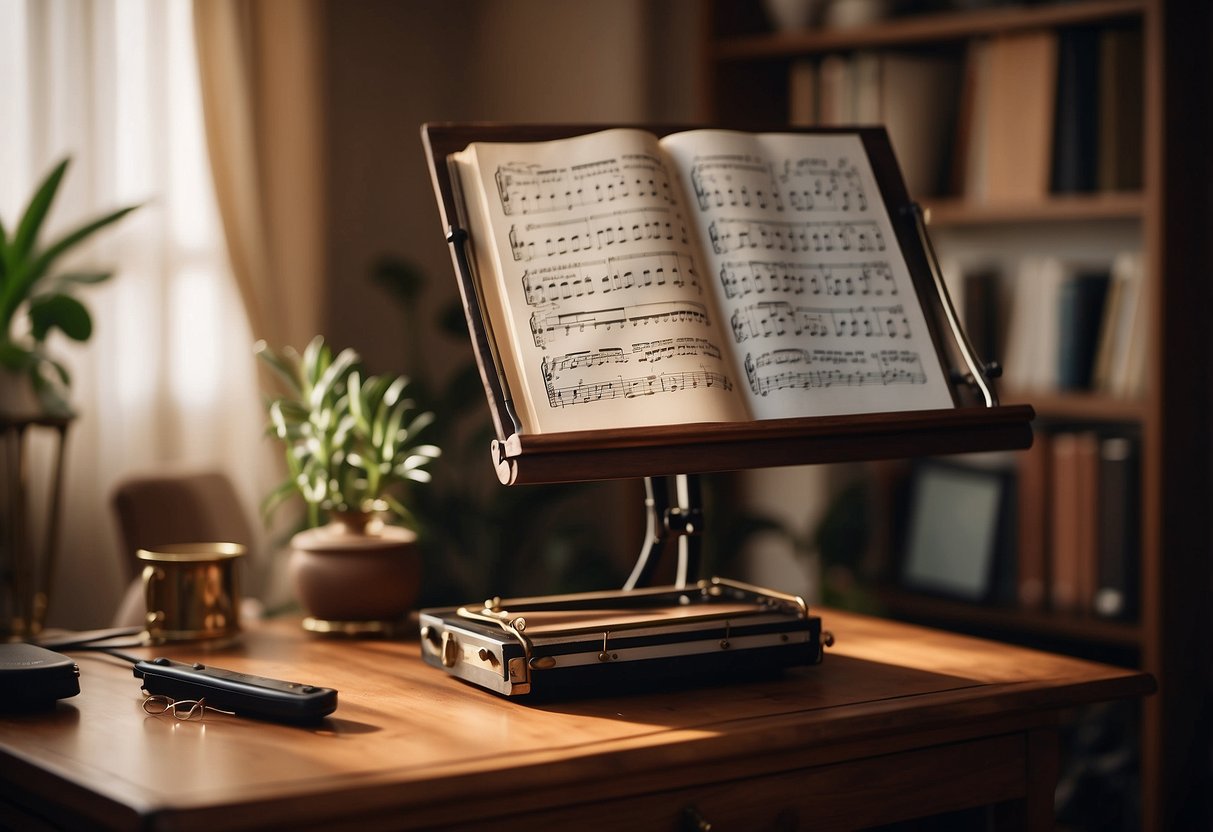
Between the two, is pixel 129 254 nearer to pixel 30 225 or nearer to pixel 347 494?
pixel 30 225

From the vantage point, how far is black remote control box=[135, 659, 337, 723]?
1.14m

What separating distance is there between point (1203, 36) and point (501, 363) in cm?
180

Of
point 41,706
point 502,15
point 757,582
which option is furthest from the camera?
point 502,15

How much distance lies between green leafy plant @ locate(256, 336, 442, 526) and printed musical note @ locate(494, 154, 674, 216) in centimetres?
31

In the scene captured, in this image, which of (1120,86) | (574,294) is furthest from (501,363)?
(1120,86)

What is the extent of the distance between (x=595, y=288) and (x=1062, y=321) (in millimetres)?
1519

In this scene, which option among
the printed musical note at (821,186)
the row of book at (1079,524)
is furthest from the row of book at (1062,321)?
the printed musical note at (821,186)

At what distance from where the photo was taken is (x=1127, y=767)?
8.38ft

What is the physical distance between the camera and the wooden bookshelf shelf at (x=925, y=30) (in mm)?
2475

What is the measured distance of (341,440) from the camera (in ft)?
5.18

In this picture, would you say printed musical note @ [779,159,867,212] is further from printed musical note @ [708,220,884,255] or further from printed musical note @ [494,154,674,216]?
printed musical note @ [494,154,674,216]

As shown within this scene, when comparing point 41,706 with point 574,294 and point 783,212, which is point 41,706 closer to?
point 574,294

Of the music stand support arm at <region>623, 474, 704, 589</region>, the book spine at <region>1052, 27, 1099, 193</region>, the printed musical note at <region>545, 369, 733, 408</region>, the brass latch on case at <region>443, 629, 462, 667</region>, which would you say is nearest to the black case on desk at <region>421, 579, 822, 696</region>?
the brass latch on case at <region>443, 629, 462, 667</region>

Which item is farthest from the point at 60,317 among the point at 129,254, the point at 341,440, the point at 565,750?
the point at 565,750
